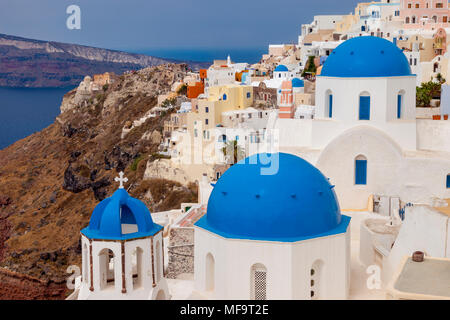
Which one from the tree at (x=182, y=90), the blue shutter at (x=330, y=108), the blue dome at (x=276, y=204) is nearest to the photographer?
the blue dome at (x=276, y=204)

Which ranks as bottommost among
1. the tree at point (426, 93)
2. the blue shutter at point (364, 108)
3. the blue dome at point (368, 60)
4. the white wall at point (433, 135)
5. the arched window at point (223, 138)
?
the arched window at point (223, 138)

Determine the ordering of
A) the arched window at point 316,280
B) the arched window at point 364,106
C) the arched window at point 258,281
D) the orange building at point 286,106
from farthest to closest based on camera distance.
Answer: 1. the orange building at point 286,106
2. the arched window at point 364,106
3. the arched window at point 316,280
4. the arched window at point 258,281

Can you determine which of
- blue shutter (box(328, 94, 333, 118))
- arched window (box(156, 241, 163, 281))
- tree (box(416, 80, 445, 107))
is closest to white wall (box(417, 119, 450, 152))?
blue shutter (box(328, 94, 333, 118))

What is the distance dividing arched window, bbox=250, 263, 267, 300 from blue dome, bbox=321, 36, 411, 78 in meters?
9.56

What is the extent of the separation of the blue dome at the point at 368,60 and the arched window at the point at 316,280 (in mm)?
8849

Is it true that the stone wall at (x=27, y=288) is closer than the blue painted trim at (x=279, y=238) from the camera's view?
No

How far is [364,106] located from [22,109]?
5092 centimetres

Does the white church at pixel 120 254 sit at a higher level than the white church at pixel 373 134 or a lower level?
lower

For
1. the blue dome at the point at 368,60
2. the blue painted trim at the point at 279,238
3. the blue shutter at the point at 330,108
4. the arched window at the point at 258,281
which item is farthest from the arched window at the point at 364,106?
the arched window at the point at 258,281

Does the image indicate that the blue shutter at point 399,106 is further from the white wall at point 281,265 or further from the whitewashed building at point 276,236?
the white wall at point 281,265

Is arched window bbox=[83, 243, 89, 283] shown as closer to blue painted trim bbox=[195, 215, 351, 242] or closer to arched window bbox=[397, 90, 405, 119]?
blue painted trim bbox=[195, 215, 351, 242]

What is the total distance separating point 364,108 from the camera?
73.4ft

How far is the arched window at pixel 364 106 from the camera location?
22.2 metres
